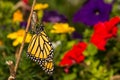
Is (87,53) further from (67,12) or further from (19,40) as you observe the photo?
(67,12)

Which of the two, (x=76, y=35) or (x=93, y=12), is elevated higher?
(x=93, y=12)

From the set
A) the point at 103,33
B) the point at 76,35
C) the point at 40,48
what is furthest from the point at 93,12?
the point at 40,48

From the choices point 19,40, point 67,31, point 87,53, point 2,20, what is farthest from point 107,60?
point 2,20

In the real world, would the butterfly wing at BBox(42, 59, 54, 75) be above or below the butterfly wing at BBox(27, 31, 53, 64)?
below

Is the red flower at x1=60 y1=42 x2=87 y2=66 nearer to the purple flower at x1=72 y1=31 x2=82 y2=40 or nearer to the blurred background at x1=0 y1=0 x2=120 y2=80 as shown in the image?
the blurred background at x1=0 y1=0 x2=120 y2=80

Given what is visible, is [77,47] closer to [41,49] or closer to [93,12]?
[93,12]

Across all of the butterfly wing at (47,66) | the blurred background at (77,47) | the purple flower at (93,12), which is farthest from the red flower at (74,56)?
the butterfly wing at (47,66)

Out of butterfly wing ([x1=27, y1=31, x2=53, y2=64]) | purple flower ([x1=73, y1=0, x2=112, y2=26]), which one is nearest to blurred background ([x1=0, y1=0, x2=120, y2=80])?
purple flower ([x1=73, y1=0, x2=112, y2=26])

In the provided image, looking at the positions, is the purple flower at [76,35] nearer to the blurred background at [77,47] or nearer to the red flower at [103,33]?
the blurred background at [77,47]
